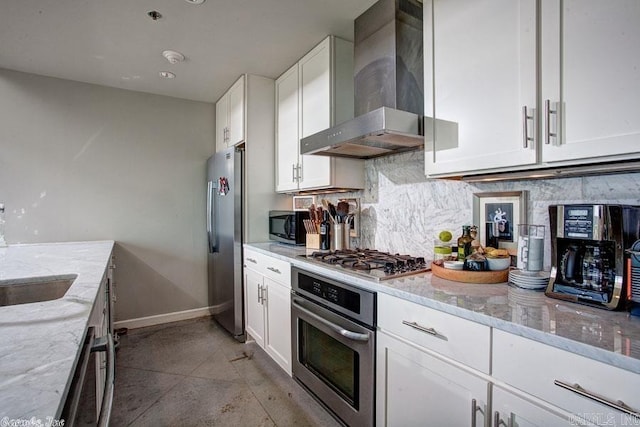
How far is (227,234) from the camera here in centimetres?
295

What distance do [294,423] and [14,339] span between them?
1490 mm

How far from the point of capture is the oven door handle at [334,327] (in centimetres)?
146

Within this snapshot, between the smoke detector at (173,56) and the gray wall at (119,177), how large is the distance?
0.99 m

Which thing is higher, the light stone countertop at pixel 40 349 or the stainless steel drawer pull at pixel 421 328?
the light stone countertop at pixel 40 349

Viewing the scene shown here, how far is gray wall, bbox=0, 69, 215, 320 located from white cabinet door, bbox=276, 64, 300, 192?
1180mm

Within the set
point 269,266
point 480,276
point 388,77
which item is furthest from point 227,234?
point 480,276

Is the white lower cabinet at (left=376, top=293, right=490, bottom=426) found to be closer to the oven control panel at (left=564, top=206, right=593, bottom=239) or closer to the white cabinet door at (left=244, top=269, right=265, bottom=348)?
the oven control panel at (left=564, top=206, right=593, bottom=239)

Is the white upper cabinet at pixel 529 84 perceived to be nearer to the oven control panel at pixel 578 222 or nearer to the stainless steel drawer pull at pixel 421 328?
the oven control panel at pixel 578 222

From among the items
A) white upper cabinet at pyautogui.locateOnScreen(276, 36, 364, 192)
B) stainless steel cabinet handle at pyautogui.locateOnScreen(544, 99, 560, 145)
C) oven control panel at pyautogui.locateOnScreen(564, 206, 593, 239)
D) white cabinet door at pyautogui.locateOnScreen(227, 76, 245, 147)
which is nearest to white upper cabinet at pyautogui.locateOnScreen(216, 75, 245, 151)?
white cabinet door at pyautogui.locateOnScreen(227, 76, 245, 147)

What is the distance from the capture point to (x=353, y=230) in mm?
2434

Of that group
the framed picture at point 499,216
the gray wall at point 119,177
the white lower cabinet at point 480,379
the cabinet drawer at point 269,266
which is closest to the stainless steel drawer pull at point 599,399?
the white lower cabinet at point 480,379

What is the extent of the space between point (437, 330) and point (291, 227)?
1.66 meters

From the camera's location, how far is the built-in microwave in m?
2.62

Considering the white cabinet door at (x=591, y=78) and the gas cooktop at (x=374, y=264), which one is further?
the gas cooktop at (x=374, y=264)
